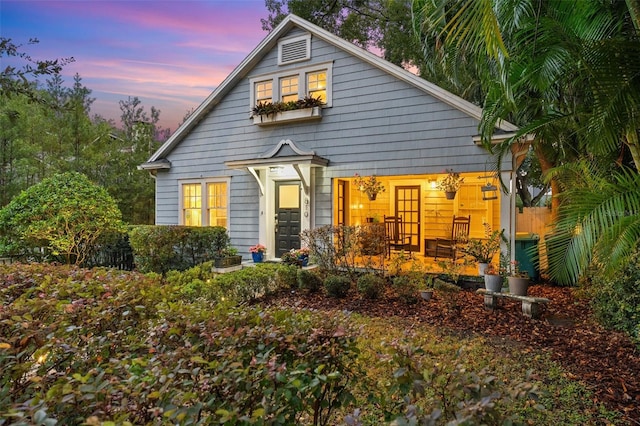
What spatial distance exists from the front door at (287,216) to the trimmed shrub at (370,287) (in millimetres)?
3286

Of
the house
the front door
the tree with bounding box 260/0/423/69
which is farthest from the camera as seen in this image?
the tree with bounding box 260/0/423/69

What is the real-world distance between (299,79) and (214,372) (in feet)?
28.3

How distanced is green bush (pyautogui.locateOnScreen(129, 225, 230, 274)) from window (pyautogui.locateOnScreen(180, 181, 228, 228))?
146 centimetres

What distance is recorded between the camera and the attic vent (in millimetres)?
8953

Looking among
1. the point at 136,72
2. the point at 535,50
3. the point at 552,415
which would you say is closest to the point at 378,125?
the point at 535,50

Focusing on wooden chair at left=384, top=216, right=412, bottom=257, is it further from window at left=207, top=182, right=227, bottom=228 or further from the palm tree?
the palm tree

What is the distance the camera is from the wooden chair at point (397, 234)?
10.3 meters

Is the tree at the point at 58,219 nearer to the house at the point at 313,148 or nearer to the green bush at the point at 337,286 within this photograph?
the house at the point at 313,148

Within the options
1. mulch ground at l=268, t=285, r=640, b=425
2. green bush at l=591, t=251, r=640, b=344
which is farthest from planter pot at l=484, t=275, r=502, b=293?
green bush at l=591, t=251, r=640, b=344

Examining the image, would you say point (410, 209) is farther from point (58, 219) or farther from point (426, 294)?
point (58, 219)

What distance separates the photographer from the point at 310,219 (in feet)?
29.1

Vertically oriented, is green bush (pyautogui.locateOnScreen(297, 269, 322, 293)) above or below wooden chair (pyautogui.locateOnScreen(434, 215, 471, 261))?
below

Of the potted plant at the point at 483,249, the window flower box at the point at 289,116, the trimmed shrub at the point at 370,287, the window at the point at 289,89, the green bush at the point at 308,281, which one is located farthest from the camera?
the window at the point at 289,89

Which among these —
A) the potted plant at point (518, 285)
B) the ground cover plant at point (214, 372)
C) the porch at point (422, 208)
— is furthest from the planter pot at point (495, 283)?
the porch at point (422, 208)
